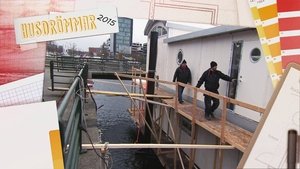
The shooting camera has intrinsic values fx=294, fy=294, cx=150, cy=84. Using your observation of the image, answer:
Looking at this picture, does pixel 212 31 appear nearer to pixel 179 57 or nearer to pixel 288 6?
pixel 179 57

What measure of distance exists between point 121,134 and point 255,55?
6.50 m

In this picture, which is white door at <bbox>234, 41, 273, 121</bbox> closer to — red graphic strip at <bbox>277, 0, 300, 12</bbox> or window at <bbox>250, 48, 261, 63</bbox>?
window at <bbox>250, 48, 261, 63</bbox>

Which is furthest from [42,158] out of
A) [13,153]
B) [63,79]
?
[63,79]

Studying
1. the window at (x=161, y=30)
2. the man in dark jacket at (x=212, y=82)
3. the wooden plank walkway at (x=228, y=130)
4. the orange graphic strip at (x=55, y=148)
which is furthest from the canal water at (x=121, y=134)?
the orange graphic strip at (x=55, y=148)

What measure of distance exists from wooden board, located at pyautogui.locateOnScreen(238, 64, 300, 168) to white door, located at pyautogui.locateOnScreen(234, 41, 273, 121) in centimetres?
385

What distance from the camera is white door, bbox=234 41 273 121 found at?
4.76 meters

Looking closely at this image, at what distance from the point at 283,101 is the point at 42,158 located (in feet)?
2.60

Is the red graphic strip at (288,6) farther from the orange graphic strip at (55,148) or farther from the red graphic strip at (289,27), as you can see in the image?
the orange graphic strip at (55,148)

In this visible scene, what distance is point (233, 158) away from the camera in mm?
5047

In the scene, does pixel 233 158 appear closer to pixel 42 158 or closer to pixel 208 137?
pixel 208 137

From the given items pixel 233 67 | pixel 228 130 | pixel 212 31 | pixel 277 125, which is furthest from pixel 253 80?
pixel 277 125

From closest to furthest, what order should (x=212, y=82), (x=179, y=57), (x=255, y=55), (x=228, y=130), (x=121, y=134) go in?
(x=228, y=130) → (x=255, y=55) → (x=212, y=82) → (x=179, y=57) → (x=121, y=134)

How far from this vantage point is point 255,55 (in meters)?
5.01

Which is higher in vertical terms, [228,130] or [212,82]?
[212,82]
